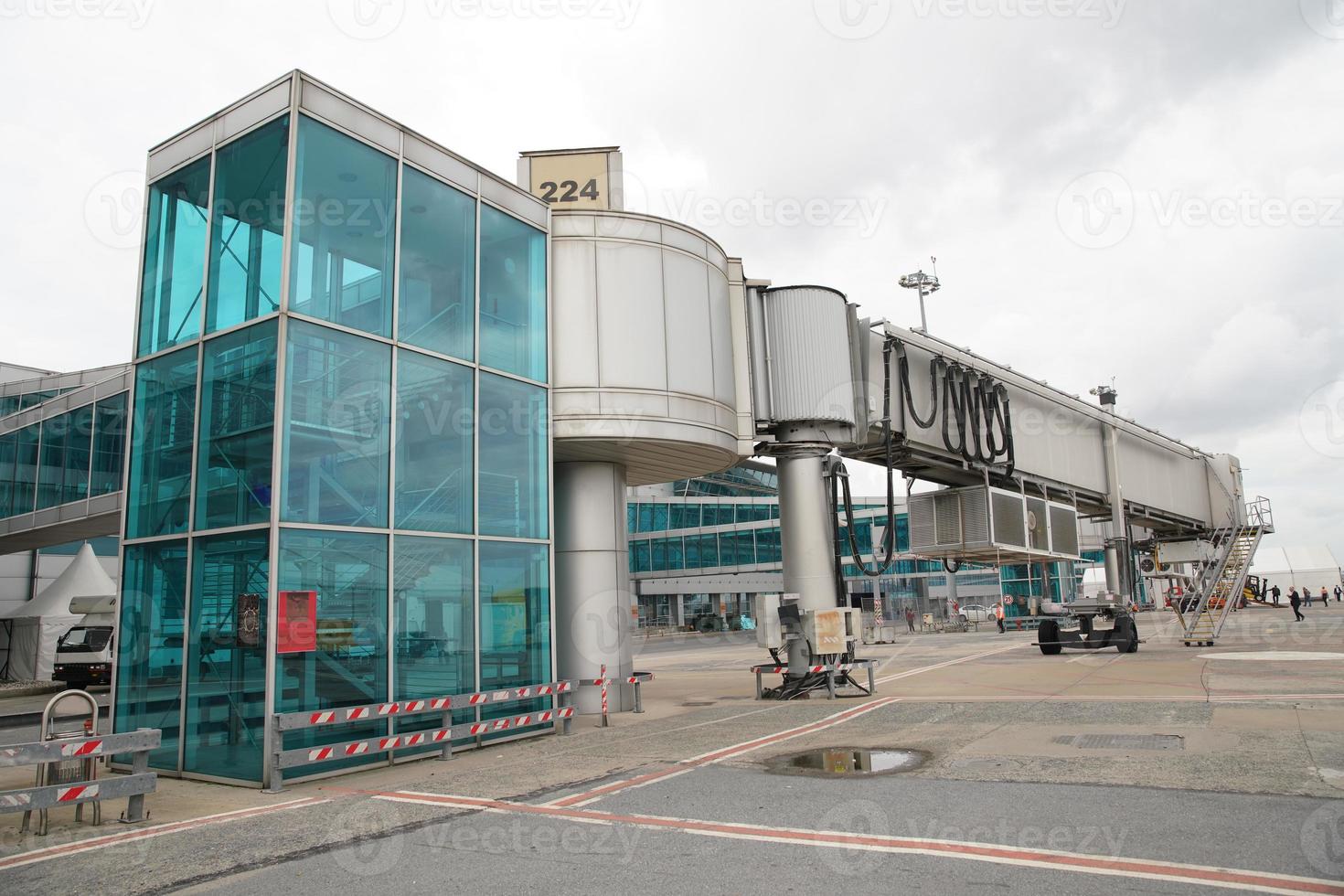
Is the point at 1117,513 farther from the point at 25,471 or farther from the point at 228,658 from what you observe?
the point at 25,471

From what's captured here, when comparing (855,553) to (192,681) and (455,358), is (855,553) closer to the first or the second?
(455,358)

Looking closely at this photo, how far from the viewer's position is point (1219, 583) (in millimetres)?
31578

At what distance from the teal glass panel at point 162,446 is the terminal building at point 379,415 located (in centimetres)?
5

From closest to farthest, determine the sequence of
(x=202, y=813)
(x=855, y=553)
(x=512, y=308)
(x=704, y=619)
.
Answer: (x=202, y=813), (x=512, y=308), (x=855, y=553), (x=704, y=619)

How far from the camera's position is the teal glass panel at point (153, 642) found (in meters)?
11.7

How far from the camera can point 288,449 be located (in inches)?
435

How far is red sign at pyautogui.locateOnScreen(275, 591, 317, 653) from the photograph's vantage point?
35.0 feet

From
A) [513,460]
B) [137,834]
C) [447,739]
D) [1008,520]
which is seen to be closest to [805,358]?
[513,460]

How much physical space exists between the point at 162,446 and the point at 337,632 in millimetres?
3926

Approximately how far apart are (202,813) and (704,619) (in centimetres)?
5602

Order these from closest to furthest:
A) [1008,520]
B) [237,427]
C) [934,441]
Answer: [237,427] → [934,441] → [1008,520]

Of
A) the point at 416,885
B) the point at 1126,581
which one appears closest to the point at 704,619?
the point at 1126,581

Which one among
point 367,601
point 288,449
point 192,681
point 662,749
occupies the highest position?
point 288,449

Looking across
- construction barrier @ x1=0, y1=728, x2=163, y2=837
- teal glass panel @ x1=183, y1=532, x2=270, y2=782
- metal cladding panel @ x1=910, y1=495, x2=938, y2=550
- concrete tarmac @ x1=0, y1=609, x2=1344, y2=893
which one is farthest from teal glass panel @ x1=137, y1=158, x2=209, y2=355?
metal cladding panel @ x1=910, y1=495, x2=938, y2=550
